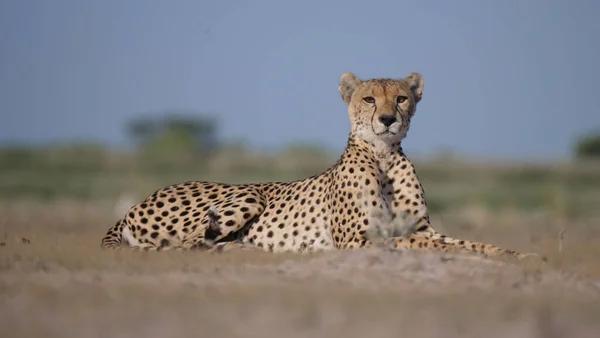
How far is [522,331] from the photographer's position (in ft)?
12.2

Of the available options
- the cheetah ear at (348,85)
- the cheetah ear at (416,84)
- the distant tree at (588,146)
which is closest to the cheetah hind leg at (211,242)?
the cheetah ear at (348,85)

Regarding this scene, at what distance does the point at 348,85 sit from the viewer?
263 inches

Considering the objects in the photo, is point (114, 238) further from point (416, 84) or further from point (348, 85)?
point (416, 84)

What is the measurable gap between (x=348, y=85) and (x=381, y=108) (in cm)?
50

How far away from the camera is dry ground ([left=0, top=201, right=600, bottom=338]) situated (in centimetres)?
371

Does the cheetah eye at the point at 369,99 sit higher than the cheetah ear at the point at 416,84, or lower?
lower

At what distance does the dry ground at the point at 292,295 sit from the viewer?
3707 millimetres

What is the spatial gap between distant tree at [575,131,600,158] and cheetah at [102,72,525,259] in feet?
112

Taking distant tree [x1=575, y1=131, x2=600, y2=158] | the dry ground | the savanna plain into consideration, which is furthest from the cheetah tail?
distant tree [x1=575, y1=131, x2=600, y2=158]

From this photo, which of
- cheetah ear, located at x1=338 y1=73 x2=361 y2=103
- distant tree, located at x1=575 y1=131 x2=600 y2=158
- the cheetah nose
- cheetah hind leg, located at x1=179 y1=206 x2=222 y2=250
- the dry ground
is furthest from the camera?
distant tree, located at x1=575 y1=131 x2=600 y2=158

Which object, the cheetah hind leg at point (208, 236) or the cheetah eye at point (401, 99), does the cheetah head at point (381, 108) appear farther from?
the cheetah hind leg at point (208, 236)

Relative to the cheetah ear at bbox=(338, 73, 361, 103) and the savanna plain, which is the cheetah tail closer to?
the savanna plain

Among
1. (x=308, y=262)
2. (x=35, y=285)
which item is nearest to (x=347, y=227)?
(x=308, y=262)

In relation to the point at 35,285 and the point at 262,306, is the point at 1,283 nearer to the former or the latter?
the point at 35,285
